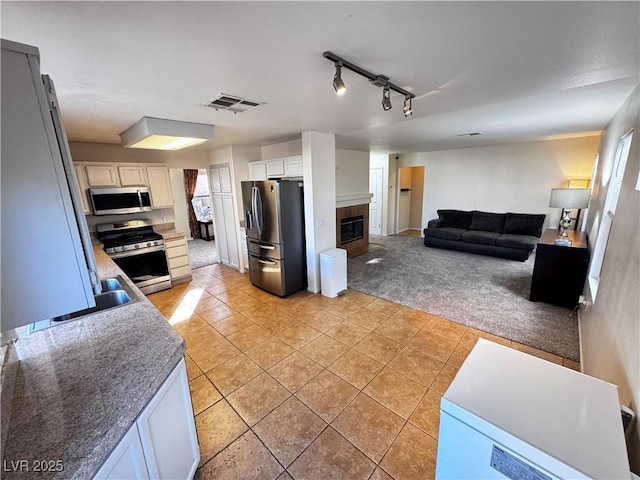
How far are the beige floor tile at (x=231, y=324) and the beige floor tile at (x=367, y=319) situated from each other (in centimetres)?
131

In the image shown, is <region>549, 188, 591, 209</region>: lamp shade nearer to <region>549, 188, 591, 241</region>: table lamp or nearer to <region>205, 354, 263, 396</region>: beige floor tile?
<region>549, 188, 591, 241</region>: table lamp

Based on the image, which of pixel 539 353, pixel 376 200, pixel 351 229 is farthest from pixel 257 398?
pixel 376 200

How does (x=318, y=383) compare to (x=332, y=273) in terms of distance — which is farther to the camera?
(x=332, y=273)

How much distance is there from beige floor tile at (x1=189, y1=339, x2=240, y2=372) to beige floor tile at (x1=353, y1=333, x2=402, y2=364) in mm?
1333

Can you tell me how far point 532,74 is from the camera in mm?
1742

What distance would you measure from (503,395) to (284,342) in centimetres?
221

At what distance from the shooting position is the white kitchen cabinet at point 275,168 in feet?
14.0

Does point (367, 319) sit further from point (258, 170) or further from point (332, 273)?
point (258, 170)

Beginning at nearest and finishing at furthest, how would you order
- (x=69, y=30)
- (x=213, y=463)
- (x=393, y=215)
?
(x=69, y=30), (x=213, y=463), (x=393, y=215)

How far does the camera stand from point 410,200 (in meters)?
8.74

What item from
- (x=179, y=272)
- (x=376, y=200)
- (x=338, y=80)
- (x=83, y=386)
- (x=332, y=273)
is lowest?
(x=179, y=272)

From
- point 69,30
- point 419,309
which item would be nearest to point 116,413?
point 69,30

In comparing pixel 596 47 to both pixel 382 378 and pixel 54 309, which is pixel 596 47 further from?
pixel 54 309

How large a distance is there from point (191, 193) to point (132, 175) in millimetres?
3787
